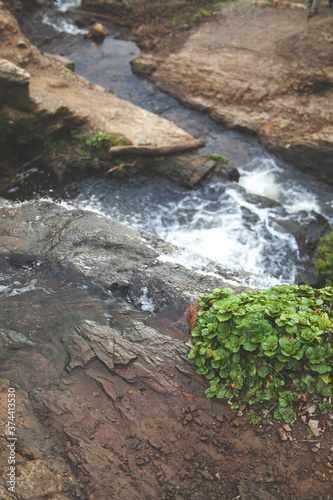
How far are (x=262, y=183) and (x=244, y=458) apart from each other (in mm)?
8310

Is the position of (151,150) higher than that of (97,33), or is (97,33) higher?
(97,33)

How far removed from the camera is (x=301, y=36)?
14.3 metres

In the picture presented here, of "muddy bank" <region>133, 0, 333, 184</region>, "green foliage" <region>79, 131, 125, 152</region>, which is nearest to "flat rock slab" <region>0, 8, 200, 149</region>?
"green foliage" <region>79, 131, 125, 152</region>

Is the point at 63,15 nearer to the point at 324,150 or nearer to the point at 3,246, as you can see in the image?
the point at 324,150

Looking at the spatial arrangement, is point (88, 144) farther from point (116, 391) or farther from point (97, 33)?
point (97, 33)

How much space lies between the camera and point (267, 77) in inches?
528

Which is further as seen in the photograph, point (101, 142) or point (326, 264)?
point (101, 142)

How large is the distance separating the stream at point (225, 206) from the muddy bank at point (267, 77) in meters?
0.63

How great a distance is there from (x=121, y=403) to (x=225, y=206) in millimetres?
6627

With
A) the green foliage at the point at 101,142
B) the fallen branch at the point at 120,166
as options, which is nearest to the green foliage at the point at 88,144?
the green foliage at the point at 101,142

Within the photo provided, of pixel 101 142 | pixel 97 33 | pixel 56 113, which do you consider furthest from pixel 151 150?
pixel 97 33

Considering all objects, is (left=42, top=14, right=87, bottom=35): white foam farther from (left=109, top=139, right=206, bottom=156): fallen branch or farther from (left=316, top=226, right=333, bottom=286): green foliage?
(left=316, top=226, right=333, bottom=286): green foliage

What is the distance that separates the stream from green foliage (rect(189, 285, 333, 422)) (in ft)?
7.99


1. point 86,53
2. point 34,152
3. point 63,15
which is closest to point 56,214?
point 34,152
